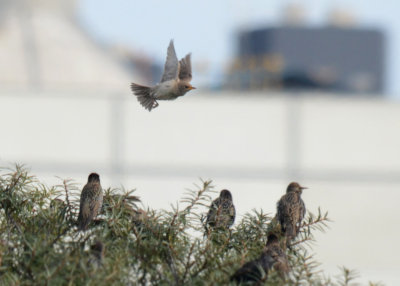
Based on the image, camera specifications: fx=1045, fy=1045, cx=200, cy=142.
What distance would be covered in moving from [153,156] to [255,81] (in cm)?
2833

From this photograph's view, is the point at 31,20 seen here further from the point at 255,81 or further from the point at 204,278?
the point at 204,278

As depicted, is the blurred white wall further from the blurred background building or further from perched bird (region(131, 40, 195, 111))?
perched bird (region(131, 40, 195, 111))

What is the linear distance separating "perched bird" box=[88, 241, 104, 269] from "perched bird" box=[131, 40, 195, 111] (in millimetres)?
1066

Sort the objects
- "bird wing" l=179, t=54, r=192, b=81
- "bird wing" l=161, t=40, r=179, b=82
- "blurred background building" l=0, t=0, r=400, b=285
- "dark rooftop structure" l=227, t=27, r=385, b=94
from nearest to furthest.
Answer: "bird wing" l=161, t=40, r=179, b=82 → "bird wing" l=179, t=54, r=192, b=81 → "blurred background building" l=0, t=0, r=400, b=285 → "dark rooftop structure" l=227, t=27, r=385, b=94

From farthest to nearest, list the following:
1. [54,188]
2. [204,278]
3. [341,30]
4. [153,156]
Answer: [341,30] → [153,156] → [54,188] → [204,278]

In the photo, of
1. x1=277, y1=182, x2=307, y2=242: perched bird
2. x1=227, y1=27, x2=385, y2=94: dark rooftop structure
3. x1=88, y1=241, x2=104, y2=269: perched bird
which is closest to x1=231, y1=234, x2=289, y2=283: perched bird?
x1=277, y1=182, x2=307, y2=242: perched bird

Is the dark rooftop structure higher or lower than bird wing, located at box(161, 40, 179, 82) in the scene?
higher

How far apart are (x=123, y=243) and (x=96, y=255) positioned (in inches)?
17.6

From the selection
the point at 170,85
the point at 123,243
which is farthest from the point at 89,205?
the point at 170,85

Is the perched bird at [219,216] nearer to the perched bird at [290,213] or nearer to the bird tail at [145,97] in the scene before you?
the perched bird at [290,213]

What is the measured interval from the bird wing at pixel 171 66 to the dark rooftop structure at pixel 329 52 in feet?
359

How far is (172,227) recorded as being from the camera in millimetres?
5465

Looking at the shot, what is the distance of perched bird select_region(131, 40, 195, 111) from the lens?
598 centimetres

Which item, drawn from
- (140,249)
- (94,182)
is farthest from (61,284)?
(94,182)
